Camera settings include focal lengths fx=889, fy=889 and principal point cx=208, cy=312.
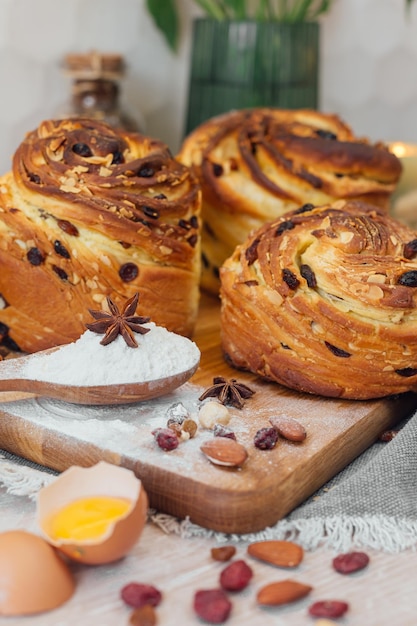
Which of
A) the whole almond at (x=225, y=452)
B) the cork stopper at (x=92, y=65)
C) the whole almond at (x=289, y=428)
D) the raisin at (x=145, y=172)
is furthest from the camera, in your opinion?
the cork stopper at (x=92, y=65)

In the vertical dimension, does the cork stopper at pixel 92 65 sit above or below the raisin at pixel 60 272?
above

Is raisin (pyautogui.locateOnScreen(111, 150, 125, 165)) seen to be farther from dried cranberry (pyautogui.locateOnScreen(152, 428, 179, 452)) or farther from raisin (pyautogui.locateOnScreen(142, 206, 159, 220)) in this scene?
dried cranberry (pyautogui.locateOnScreen(152, 428, 179, 452))

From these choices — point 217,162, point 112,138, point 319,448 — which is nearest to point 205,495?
point 319,448

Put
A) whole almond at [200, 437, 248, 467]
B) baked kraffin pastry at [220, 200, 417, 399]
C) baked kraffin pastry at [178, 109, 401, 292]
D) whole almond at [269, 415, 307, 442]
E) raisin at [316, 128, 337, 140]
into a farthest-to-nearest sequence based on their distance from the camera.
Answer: raisin at [316, 128, 337, 140], baked kraffin pastry at [178, 109, 401, 292], baked kraffin pastry at [220, 200, 417, 399], whole almond at [269, 415, 307, 442], whole almond at [200, 437, 248, 467]

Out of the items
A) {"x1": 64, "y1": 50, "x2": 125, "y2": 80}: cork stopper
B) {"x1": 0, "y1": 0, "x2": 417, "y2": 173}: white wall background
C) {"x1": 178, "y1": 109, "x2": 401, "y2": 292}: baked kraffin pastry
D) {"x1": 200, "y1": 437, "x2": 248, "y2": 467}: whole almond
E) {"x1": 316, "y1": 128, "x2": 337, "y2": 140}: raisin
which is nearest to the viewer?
{"x1": 200, "y1": 437, "x2": 248, "y2": 467}: whole almond

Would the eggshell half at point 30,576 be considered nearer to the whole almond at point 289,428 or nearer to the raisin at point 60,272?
the whole almond at point 289,428

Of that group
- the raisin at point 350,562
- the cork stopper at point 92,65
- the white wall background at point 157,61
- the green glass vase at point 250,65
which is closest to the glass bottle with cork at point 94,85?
the cork stopper at point 92,65

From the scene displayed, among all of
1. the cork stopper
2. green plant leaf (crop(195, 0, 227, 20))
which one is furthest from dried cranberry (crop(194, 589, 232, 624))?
green plant leaf (crop(195, 0, 227, 20))
